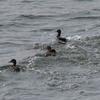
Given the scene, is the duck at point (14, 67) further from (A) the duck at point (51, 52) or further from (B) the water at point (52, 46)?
(A) the duck at point (51, 52)

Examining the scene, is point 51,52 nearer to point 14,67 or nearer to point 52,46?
point 14,67

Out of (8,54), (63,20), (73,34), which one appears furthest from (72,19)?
(8,54)

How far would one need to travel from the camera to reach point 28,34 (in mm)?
24312

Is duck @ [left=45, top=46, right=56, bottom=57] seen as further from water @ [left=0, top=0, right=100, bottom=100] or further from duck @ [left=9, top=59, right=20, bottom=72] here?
duck @ [left=9, top=59, right=20, bottom=72]

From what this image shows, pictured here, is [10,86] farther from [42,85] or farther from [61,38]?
[61,38]

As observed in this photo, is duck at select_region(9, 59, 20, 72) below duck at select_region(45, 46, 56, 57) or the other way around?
below


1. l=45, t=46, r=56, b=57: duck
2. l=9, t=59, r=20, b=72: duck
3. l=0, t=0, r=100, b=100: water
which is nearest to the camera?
l=0, t=0, r=100, b=100: water

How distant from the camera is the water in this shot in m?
16.9

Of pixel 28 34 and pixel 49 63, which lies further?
pixel 28 34

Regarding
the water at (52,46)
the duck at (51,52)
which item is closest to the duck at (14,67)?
the water at (52,46)

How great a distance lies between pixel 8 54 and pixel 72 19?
22.8 feet

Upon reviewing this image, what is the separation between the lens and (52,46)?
21906mm

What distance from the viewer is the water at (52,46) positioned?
16922 mm

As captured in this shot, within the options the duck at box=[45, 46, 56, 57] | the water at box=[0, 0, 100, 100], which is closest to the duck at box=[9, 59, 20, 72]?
the water at box=[0, 0, 100, 100]
